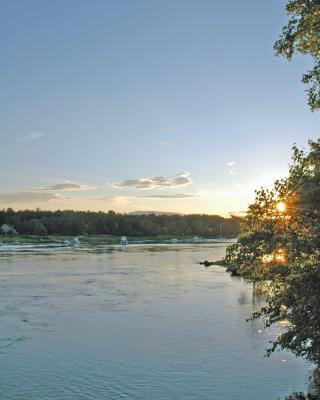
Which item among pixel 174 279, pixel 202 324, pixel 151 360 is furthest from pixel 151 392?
pixel 174 279

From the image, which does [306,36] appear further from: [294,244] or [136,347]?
[136,347]

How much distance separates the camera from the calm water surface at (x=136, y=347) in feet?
68.5

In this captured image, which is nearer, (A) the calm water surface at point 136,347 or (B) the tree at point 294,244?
(B) the tree at point 294,244

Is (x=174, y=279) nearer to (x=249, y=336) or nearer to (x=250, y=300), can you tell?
(x=250, y=300)

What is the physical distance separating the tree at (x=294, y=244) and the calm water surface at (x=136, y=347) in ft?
17.6

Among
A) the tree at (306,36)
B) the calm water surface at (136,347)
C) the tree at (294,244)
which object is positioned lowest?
the calm water surface at (136,347)

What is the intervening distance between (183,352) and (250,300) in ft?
63.5

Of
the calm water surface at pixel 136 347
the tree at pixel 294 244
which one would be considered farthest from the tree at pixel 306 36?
the calm water surface at pixel 136 347

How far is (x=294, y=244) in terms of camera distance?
1486 centimetres

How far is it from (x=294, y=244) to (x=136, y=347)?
1493cm

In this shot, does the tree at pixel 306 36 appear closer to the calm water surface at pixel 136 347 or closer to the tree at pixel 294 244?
the tree at pixel 294 244

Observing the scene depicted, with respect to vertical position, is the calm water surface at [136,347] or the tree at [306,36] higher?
the tree at [306,36]

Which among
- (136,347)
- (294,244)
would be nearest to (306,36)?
(294,244)

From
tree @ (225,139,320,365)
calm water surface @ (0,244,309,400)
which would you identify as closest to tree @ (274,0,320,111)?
tree @ (225,139,320,365)
